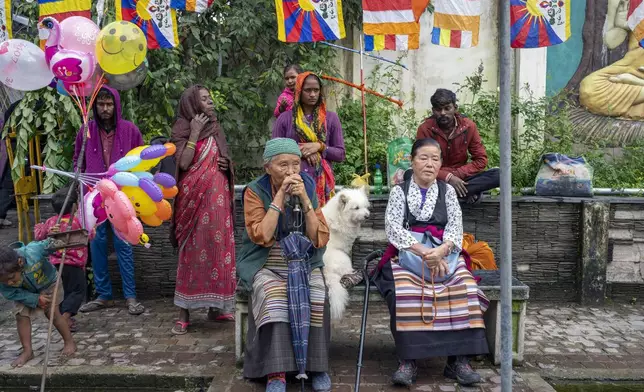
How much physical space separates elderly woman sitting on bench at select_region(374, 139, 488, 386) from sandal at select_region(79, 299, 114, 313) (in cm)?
291

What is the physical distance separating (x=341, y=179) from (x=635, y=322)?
3.29m

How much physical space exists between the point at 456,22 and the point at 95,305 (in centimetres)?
451

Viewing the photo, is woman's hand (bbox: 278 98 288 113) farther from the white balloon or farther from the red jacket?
the white balloon

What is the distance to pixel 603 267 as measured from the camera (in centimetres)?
600

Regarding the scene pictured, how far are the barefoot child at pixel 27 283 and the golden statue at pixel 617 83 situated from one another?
6.94 metres

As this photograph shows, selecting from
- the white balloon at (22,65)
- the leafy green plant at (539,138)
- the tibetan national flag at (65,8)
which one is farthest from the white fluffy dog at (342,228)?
the tibetan national flag at (65,8)

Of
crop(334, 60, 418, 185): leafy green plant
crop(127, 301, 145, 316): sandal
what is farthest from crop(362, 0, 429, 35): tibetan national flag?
crop(127, 301, 145, 316): sandal

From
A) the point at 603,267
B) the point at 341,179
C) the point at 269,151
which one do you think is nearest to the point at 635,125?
the point at 603,267

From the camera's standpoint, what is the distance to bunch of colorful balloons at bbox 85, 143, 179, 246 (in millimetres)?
3809

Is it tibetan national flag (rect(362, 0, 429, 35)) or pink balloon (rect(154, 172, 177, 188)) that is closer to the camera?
pink balloon (rect(154, 172, 177, 188))

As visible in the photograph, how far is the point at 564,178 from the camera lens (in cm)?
614

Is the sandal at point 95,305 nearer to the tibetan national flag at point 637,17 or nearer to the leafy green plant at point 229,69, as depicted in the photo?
the leafy green plant at point 229,69

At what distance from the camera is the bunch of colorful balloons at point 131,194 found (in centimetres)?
381

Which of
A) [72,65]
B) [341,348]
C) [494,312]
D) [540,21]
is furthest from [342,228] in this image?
[540,21]
